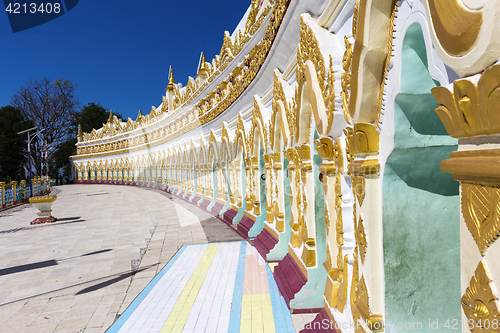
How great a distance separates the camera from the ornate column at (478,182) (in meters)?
1.03

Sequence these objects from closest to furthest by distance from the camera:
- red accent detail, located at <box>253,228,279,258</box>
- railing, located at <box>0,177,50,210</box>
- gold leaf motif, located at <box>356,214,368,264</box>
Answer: gold leaf motif, located at <box>356,214,368,264</box> → red accent detail, located at <box>253,228,279,258</box> → railing, located at <box>0,177,50,210</box>

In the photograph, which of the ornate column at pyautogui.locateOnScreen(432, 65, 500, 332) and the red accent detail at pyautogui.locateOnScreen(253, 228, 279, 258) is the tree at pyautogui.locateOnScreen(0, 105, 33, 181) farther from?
the ornate column at pyautogui.locateOnScreen(432, 65, 500, 332)

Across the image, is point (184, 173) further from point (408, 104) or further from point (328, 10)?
point (408, 104)

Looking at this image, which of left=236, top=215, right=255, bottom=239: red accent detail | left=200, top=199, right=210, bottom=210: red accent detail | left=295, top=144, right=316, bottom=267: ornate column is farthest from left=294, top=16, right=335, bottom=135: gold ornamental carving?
left=200, top=199, right=210, bottom=210: red accent detail

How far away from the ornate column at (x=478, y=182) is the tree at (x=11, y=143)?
119ft

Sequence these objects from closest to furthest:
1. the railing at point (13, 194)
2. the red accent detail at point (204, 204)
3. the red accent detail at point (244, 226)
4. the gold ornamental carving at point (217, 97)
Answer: the gold ornamental carving at point (217, 97) → the red accent detail at point (244, 226) → the red accent detail at point (204, 204) → the railing at point (13, 194)

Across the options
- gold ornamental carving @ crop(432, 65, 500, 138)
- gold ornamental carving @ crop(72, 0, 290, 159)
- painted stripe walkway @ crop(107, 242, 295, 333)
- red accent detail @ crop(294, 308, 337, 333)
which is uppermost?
gold ornamental carving @ crop(72, 0, 290, 159)

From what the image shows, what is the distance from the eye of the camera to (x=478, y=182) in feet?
3.73

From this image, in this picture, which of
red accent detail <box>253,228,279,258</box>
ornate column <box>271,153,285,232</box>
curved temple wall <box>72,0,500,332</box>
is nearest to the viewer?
curved temple wall <box>72,0,500,332</box>

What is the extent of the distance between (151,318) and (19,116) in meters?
36.2

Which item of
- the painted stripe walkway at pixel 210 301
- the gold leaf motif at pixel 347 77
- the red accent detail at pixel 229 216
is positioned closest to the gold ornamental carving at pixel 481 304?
the gold leaf motif at pixel 347 77

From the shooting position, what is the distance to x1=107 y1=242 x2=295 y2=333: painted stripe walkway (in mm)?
Result: 3785

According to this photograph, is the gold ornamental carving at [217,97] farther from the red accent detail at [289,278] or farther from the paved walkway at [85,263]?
the paved walkway at [85,263]

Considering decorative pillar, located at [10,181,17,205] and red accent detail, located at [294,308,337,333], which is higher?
decorative pillar, located at [10,181,17,205]
